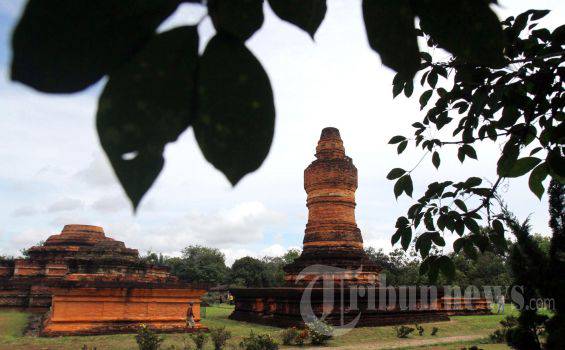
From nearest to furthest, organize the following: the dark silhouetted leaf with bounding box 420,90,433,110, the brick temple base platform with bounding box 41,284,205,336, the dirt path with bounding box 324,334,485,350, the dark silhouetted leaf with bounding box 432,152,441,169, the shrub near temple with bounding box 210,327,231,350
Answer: the dark silhouetted leaf with bounding box 420,90,433,110, the dark silhouetted leaf with bounding box 432,152,441,169, the shrub near temple with bounding box 210,327,231,350, the dirt path with bounding box 324,334,485,350, the brick temple base platform with bounding box 41,284,205,336

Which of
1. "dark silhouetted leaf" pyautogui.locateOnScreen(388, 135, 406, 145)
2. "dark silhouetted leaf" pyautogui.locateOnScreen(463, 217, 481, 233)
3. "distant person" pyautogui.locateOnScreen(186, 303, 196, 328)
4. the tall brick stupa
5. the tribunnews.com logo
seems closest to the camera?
"dark silhouetted leaf" pyautogui.locateOnScreen(463, 217, 481, 233)

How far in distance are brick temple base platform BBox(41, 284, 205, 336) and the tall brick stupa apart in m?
3.77

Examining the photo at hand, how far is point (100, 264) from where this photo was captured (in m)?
11.4

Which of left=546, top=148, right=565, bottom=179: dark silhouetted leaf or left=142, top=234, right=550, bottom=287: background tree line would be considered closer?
left=546, top=148, right=565, bottom=179: dark silhouetted leaf

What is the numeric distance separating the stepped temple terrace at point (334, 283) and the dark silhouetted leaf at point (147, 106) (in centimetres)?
1076

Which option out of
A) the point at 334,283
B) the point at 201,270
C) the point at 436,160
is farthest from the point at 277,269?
the point at 436,160

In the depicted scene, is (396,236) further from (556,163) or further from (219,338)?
(219,338)

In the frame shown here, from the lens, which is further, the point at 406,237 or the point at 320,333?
the point at 320,333

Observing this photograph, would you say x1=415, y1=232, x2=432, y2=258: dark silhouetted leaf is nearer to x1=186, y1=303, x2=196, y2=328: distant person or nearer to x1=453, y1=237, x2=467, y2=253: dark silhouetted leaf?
x1=453, y1=237, x2=467, y2=253: dark silhouetted leaf

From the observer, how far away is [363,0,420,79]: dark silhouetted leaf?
1.73 feet

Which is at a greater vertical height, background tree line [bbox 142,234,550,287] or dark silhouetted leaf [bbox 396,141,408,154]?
dark silhouetted leaf [bbox 396,141,408,154]

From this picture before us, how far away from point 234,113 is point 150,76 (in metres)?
0.09

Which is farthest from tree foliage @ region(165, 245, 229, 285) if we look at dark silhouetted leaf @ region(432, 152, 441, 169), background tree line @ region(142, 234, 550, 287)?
dark silhouetted leaf @ region(432, 152, 441, 169)

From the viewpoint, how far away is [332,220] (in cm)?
1352
